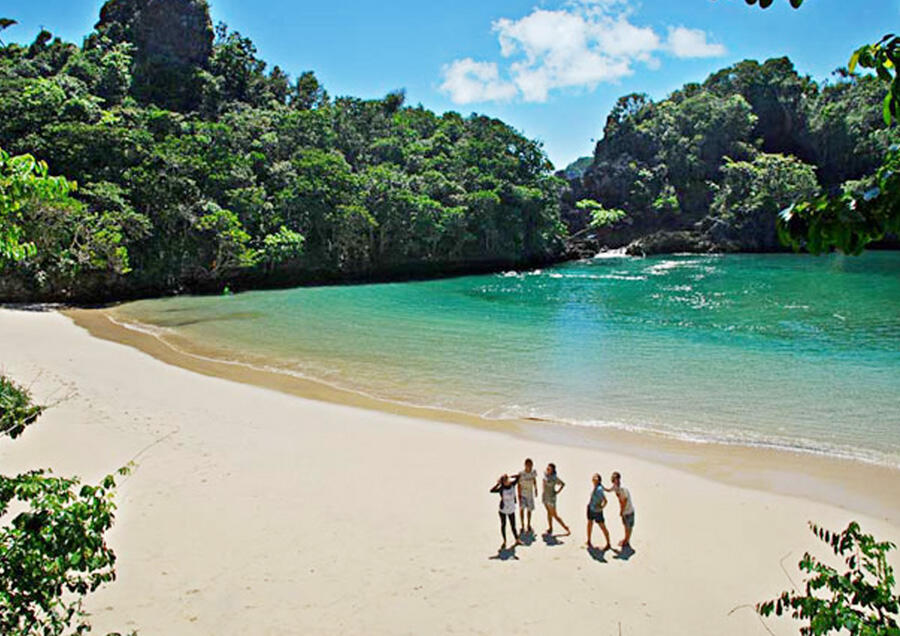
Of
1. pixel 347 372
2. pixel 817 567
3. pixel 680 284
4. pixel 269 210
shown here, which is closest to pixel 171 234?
pixel 269 210

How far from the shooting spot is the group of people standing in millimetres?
8609

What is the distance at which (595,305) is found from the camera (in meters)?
34.3

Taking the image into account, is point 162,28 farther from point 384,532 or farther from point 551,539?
point 551,539

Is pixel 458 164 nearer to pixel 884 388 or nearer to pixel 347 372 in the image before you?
pixel 347 372

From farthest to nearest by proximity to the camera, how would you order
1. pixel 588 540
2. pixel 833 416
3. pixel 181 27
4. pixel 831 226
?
pixel 181 27
pixel 833 416
pixel 588 540
pixel 831 226

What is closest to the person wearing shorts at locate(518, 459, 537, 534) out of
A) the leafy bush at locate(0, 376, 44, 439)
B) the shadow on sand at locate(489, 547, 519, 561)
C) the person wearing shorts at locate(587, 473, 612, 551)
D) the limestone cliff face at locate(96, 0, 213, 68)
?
the shadow on sand at locate(489, 547, 519, 561)

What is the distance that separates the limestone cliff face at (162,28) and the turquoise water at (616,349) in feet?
145

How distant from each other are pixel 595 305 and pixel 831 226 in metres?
32.6

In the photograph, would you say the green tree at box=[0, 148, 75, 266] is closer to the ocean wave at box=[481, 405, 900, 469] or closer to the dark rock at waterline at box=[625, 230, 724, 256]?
the ocean wave at box=[481, 405, 900, 469]

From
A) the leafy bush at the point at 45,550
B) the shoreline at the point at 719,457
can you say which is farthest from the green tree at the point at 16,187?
the shoreline at the point at 719,457

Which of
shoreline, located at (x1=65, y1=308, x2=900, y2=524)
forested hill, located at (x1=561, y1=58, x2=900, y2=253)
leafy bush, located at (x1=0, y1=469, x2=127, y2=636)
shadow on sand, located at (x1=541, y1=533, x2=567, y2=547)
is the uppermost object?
forested hill, located at (x1=561, y1=58, x2=900, y2=253)

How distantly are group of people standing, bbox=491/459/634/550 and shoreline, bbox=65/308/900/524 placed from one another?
3.44 meters

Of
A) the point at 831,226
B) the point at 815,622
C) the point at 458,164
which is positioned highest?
the point at 458,164

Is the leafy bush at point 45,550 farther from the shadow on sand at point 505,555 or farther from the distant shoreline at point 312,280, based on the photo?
the distant shoreline at point 312,280
